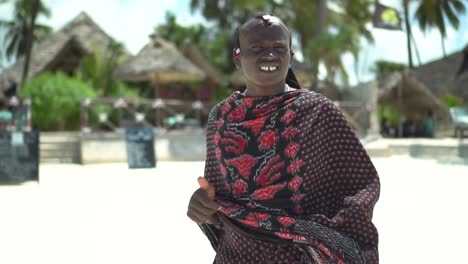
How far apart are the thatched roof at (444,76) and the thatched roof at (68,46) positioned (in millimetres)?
17557

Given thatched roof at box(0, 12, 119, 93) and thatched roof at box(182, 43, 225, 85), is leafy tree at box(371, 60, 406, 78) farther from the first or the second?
thatched roof at box(0, 12, 119, 93)

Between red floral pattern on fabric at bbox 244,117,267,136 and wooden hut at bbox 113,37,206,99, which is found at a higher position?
wooden hut at bbox 113,37,206,99

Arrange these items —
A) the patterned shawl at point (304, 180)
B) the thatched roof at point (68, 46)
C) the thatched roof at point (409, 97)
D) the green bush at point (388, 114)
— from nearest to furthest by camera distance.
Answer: the patterned shawl at point (304, 180), the thatched roof at point (68, 46), the thatched roof at point (409, 97), the green bush at point (388, 114)

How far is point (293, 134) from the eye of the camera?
1.67 m

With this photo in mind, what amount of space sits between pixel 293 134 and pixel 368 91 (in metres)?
18.7

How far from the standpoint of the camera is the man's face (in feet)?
5.64

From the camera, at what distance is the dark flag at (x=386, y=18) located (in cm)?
1926

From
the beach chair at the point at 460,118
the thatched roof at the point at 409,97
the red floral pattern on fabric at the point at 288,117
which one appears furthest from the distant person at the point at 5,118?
the thatched roof at the point at 409,97

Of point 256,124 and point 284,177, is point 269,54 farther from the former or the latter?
point 284,177

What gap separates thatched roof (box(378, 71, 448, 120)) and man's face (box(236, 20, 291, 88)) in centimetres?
2355

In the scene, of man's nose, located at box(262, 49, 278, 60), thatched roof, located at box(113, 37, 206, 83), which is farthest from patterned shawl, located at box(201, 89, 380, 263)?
thatched roof, located at box(113, 37, 206, 83)

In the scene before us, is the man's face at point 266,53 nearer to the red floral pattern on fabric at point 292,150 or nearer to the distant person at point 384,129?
the red floral pattern on fabric at point 292,150

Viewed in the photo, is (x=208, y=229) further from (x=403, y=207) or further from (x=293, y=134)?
(x=403, y=207)

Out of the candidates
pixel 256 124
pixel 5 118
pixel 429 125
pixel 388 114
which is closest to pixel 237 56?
pixel 256 124
